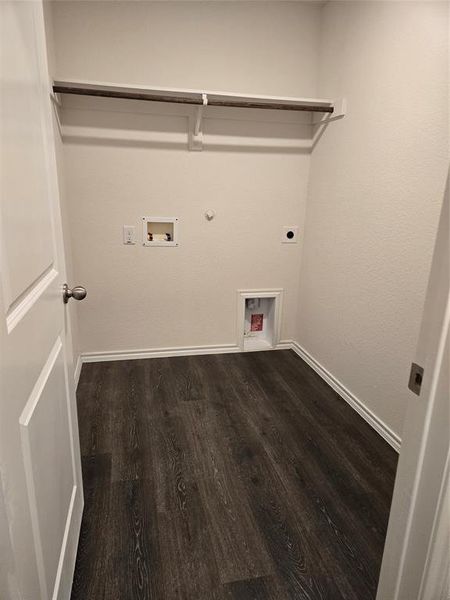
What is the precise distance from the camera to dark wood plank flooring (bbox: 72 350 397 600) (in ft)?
4.37

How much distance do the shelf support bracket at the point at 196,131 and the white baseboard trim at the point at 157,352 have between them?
1.59 meters

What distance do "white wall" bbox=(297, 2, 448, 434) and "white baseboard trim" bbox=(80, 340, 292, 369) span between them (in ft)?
2.66

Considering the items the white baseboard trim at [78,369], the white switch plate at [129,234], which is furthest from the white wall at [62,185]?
the white switch plate at [129,234]

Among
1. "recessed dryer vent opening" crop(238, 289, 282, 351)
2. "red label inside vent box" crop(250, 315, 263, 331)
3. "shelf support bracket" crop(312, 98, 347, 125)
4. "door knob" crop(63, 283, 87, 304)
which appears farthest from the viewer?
"red label inside vent box" crop(250, 315, 263, 331)

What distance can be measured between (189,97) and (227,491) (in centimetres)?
233

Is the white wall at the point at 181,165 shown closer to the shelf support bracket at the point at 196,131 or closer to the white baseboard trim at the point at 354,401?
the shelf support bracket at the point at 196,131

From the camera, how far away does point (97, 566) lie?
4.43 feet

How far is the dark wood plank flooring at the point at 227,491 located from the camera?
1.33 meters

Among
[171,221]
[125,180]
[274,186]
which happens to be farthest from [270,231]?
[125,180]

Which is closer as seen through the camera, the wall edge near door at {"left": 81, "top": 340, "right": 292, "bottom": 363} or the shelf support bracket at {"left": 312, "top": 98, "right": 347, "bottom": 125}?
the shelf support bracket at {"left": 312, "top": 98, "right": 347, "bottom": 125}

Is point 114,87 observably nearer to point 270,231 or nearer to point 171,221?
point 171,221

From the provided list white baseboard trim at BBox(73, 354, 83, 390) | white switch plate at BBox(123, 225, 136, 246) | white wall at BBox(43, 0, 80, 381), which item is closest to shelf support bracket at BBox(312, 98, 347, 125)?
white switch plate at BBox(123, 225, 136, 246)

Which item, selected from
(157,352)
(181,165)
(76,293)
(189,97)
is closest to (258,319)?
(157,352)

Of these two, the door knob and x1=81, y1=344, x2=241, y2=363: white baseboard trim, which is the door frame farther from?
x1=81, y1=344, x2=241, y2=363: white baseboard trim
